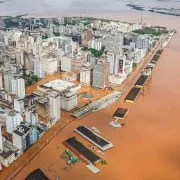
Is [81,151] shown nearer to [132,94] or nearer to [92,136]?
[92,136]

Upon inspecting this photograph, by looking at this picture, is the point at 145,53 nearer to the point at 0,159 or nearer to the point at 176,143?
the point at 176,143

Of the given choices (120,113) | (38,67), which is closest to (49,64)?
(38,67)

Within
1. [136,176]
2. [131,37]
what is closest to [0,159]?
[136,176]

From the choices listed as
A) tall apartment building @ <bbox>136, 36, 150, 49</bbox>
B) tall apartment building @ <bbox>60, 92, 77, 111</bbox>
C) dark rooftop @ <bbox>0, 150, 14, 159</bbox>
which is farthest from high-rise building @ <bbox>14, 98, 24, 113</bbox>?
tall apartment building @ <bbox>136, 36, 150, 49</bbox>

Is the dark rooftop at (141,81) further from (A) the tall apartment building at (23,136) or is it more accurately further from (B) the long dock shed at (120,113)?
(A) the tall apartment building at (23,136)

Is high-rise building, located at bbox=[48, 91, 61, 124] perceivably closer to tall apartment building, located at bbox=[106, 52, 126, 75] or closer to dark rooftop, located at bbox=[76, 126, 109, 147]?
dark rooftop, located at bbox=[76, 126, 109, 147]

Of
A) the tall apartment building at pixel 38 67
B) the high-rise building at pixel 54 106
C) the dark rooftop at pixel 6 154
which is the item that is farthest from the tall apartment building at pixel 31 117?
the tall apartment building at pixel 38 67
